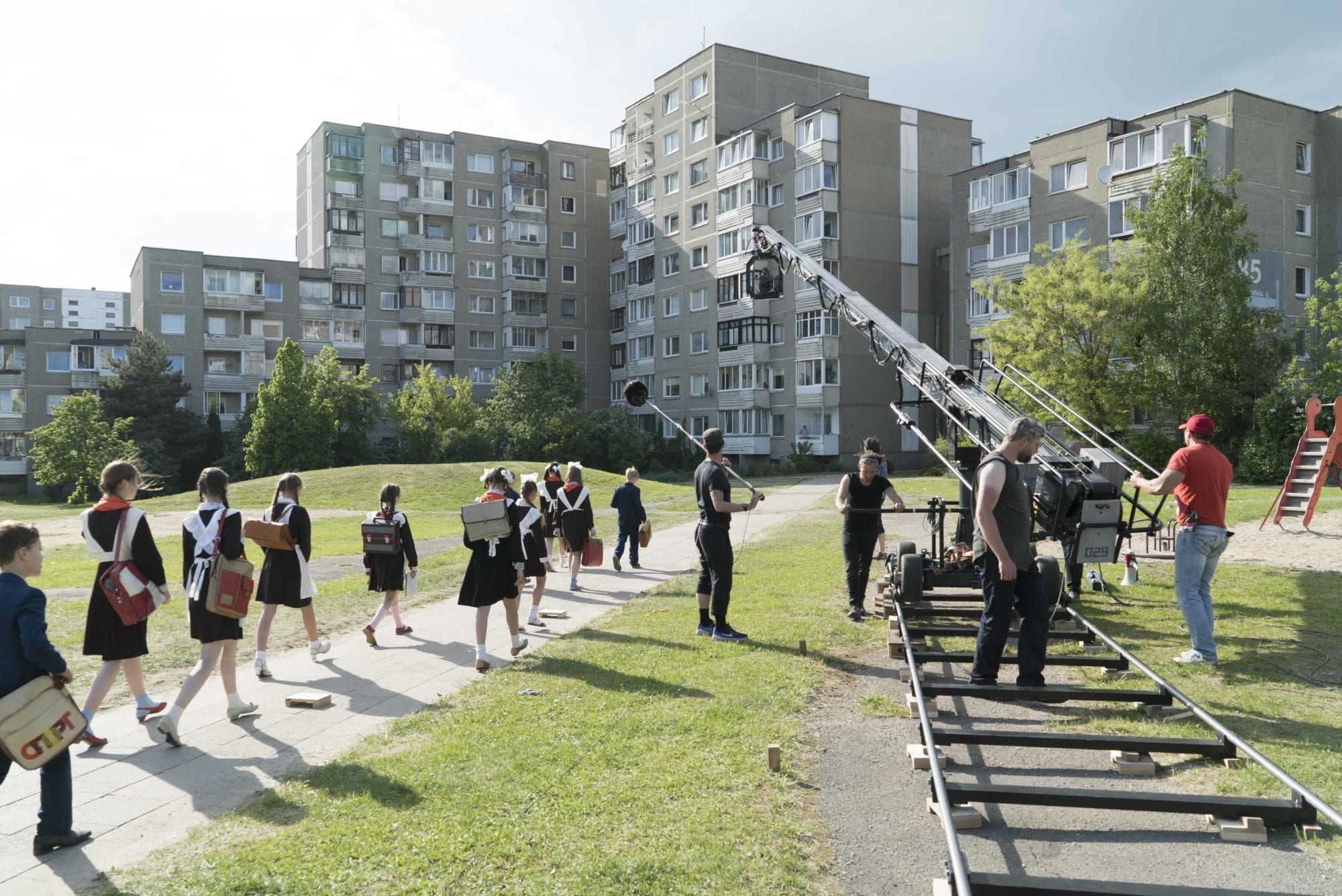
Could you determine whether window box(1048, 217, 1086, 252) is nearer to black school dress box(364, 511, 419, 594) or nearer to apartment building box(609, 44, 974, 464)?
apartment building box(609, 44, 974, 464)

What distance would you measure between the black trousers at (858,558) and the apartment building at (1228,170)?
1154 inches

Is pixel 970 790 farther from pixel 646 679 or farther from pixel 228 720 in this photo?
pixel 228 720

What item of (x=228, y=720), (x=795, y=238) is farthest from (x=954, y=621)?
(x=795, y=238)

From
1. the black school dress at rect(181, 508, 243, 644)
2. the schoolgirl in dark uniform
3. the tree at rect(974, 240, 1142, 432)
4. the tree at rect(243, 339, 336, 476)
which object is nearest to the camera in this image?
the black school dress at rect(181, 508, 243, 644)

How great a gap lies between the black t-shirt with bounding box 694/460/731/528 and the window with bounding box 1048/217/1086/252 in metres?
37.3

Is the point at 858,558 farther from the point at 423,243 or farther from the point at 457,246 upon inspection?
the point at 457,246

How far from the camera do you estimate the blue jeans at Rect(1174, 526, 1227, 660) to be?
336 inches

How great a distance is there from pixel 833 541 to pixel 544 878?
15794 millimetres

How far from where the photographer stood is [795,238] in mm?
53062

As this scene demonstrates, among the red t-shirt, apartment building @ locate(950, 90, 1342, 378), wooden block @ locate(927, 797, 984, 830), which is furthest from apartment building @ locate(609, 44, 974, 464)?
wooden block @ locate(927, 797, 984, 830)

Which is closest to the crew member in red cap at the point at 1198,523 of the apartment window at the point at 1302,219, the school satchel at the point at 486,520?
the school satchel at the point at 486,520

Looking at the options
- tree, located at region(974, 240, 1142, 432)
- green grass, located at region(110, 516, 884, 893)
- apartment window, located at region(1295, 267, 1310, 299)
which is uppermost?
apartment window, located at region(1295, 267, 1310, 299)

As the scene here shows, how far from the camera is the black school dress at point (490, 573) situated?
919 centimetres

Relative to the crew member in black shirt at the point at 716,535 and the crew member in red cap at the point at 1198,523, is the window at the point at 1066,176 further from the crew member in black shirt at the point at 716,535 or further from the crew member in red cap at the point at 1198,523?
the crew member in black shirt at the point at 716,535
